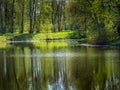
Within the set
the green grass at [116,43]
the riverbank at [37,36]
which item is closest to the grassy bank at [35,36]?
the riverbank at [37,36]

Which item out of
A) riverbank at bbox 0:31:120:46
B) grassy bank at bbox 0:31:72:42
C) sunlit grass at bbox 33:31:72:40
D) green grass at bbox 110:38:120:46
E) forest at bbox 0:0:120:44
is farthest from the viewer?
sunlit grass at bbox 33:31:72:40

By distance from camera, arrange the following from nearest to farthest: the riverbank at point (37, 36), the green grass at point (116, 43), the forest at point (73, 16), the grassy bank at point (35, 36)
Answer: the green grass at point (116, 43), the forest at point (73, 16), the riverbank at point (37, 36), the grassy bank at point (35, 36)

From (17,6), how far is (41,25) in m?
10.4

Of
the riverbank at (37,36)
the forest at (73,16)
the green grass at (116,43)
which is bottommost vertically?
the riverbank at (37,36)

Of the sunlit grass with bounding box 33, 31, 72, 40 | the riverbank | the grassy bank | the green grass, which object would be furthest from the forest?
the grassy bank

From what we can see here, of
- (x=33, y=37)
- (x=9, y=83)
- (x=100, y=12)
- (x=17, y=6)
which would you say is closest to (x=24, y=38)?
(x=33, y=37)

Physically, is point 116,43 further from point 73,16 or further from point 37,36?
point 37,36

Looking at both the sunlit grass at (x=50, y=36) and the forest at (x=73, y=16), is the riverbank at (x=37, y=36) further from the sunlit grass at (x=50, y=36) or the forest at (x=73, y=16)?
the forest at (x=73, y=16)

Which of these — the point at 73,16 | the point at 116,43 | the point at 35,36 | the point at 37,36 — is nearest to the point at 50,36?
the point at 37,36

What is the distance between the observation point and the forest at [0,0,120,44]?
58188 millimetres

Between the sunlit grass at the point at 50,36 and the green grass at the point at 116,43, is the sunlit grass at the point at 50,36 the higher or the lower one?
the lower one

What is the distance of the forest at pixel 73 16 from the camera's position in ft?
191

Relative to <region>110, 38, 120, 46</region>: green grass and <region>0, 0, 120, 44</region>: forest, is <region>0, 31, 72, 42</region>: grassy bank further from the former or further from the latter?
<region>110, 38, 120, 46</region>: green grass

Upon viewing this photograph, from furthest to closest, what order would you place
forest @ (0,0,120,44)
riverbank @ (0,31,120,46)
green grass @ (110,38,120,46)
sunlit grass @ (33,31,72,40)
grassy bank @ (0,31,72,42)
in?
sunlit grass @ (33,31,72,40), grassy bank @ (0,31,72,42), riverbank @ (0,31,120,46), forest @ (0,0,120,44), green grass @ (110,38,120,46)
